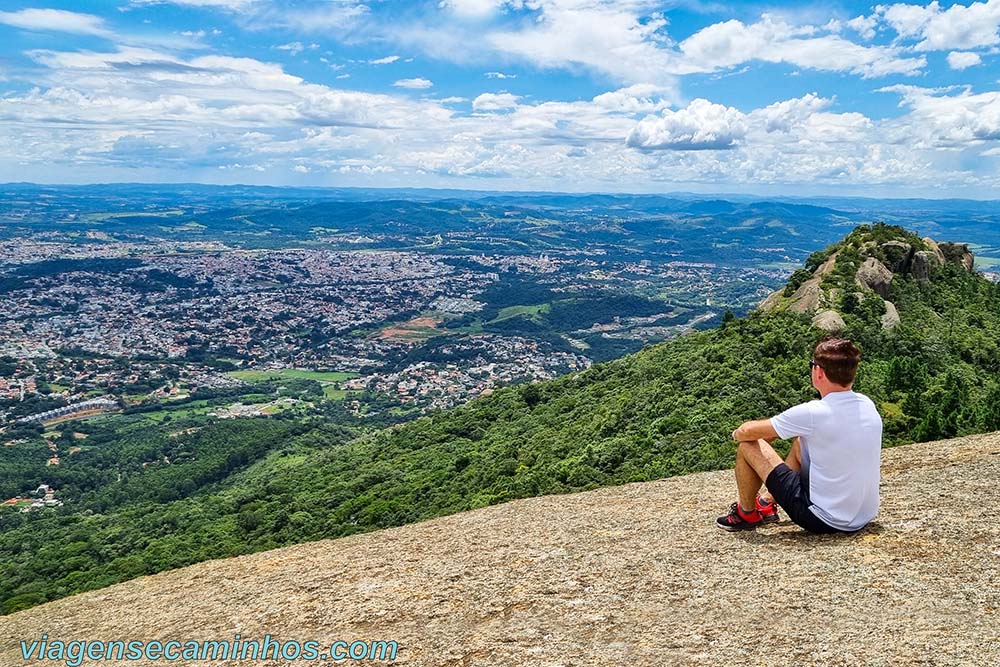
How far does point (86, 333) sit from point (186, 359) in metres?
37.3

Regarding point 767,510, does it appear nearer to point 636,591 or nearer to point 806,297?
point 636,591

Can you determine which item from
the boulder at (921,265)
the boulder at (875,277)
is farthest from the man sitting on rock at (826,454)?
the boulder at (921,265)

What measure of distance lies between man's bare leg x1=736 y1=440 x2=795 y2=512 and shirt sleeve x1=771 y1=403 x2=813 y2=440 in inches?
25.8

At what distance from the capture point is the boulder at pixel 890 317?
35844 millimetres

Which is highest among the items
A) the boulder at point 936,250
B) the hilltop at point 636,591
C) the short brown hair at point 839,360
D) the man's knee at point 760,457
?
the boulder at point 936,250

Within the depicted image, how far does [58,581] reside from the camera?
2980 centimetres

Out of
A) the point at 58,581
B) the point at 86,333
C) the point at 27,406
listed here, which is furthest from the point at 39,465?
the point at 86,333

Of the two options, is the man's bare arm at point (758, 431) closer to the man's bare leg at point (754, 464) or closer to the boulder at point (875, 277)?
the man's bare leg at point (754, 464)

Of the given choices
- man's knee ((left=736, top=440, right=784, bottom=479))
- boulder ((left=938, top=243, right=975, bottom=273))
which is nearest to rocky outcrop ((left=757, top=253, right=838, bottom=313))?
boulder ((left=938, top=243, right=975, bottom=273))

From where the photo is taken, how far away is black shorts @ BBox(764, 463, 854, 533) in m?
8.71

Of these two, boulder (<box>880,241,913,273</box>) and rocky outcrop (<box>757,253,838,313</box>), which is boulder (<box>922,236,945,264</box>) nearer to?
boulder (<box>880,241,913,273</box>)

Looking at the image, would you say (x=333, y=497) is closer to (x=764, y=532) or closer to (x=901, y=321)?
(x=764, y=532)

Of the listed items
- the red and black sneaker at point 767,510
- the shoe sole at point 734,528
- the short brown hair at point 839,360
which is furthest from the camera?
the shoe sole at point 734,528

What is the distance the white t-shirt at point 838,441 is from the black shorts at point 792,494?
146 mm
